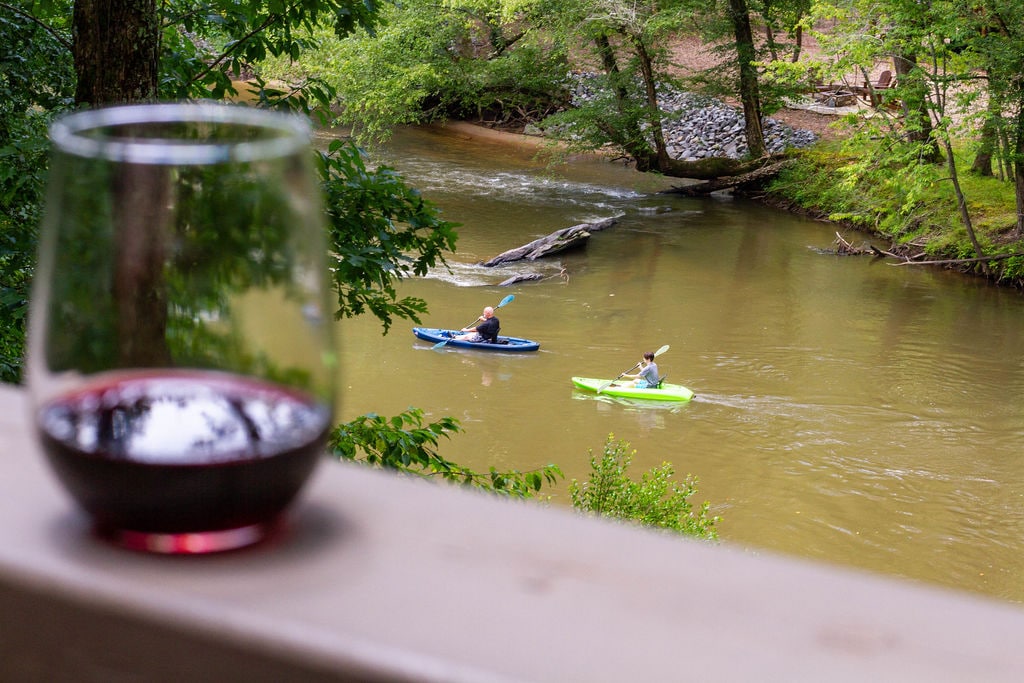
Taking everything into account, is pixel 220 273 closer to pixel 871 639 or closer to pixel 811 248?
pixel 871 639

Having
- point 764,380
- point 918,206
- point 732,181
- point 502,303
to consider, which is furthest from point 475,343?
point 732,181

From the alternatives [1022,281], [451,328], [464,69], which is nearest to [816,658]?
[451,328]

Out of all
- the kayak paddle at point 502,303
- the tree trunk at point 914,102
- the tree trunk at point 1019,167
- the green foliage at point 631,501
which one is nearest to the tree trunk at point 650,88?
the tree trunk at point 914,102

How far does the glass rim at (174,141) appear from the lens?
0.64m

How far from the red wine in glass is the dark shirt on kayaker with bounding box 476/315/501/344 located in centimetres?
Result: 1461

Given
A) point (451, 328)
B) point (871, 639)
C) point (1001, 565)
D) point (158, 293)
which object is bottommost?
point (1001, 565)

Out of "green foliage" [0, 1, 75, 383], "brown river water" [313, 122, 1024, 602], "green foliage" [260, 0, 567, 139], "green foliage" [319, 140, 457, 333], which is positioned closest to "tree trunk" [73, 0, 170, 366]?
"green foliage" [0, 1, 75, 383]

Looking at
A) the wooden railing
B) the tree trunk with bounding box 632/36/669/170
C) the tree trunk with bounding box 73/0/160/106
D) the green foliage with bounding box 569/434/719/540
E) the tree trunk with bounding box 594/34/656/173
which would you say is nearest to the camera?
the wooden railing

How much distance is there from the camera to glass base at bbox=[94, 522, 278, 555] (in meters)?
0.68

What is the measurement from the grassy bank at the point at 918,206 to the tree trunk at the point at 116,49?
16.5 metres

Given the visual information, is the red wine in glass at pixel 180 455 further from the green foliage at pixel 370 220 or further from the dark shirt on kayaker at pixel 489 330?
the dark shirt on kayaker at pixel 489 330

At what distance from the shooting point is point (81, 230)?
2.17 ft

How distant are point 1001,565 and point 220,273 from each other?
1066 cm

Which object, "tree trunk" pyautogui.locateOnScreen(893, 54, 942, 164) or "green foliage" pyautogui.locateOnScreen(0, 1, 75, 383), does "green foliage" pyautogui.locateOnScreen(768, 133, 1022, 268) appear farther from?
"green foliage" pyautogui.locateOnScreen(0, 1, 75, 383)
